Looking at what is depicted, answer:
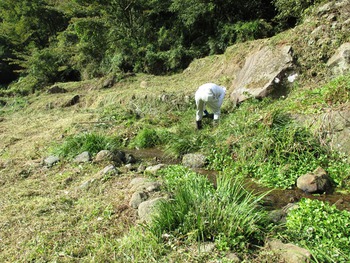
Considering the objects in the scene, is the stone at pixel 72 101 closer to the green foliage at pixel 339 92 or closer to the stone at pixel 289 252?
the green foliage at pixel 339 92

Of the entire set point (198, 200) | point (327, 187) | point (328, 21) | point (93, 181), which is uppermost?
point (328, 21)

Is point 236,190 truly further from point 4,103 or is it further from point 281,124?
point 4,103

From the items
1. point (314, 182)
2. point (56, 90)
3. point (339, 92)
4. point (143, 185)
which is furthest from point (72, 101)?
point (314, 182)

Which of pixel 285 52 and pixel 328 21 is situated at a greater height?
pixel 328 21

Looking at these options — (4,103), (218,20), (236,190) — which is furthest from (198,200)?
(4,103)

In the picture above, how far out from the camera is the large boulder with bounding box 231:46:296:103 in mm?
7145

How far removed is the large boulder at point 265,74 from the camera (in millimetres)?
7145

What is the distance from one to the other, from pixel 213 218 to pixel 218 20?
1270 cm

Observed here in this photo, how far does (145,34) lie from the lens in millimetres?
16500

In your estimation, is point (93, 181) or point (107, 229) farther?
point (93, 181)

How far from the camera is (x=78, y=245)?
9.26ft

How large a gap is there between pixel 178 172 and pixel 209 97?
2.44 metres

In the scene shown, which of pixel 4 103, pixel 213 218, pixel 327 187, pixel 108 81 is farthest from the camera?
pixel 4 103

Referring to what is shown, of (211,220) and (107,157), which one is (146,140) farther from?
(211,220)
